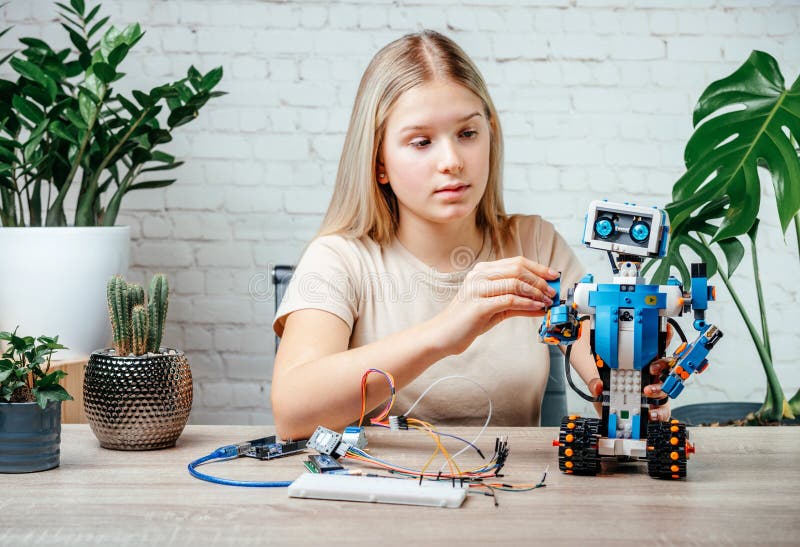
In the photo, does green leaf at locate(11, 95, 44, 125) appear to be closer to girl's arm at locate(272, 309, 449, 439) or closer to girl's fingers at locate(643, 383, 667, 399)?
girl's arm at locate(272, 309, 449, 439)

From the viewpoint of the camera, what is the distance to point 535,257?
1.62m

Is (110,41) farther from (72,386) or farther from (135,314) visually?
(135,314)

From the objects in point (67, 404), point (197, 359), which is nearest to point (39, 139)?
point (67, 404)

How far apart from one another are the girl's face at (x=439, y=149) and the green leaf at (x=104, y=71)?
754 mm

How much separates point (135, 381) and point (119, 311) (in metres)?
0.10

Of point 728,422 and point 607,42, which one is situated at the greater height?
point 607,42

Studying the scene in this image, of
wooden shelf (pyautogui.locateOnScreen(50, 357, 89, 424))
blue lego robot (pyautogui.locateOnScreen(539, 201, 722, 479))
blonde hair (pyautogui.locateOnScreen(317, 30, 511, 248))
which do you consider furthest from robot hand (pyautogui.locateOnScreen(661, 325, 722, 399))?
wooden shelf (pyautogui.locateOnScreen(50, 357, 89, 424))

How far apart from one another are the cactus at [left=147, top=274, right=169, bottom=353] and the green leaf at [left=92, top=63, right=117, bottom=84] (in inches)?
33.8

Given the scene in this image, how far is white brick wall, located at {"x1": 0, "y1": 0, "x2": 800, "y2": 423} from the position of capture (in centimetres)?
230

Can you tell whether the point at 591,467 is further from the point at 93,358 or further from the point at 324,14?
the point at 324,14

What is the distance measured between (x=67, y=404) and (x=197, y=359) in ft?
1.83

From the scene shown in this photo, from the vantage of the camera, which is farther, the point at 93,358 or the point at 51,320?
the point at 51,320

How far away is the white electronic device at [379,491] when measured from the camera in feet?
2.86

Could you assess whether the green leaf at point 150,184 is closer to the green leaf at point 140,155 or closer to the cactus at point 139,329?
the green leaf at point 140,155
